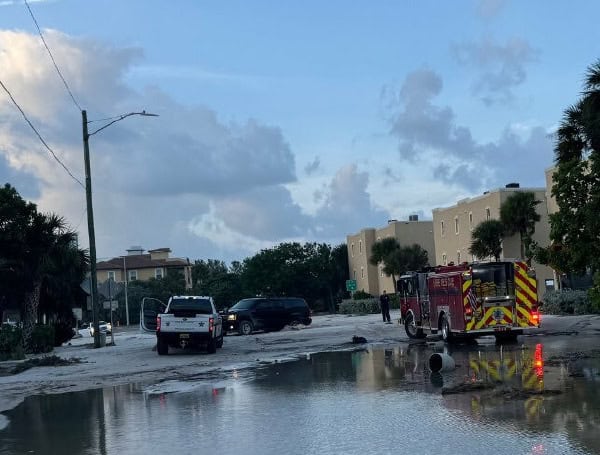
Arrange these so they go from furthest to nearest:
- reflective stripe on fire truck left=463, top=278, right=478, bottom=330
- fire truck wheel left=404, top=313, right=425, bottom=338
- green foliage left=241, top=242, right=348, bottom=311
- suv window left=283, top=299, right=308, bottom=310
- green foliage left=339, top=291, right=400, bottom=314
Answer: green foliage left=241, top=242, right=348, bottom=311
green foliage left=339, top=291, right=400, bottom=314
suv window left=283, top=299, right=308, bottom=310
fire truck wheel left=404, top=313, right=425, bottom=338
reflective stripe on fire truck left=463, top=278, right=478, bottom=330

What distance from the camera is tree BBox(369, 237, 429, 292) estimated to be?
6994 centimetres

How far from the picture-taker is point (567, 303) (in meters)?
35.9

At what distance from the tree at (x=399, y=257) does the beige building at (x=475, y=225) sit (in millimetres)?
1994

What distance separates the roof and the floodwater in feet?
330

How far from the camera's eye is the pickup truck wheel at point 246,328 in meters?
39.5

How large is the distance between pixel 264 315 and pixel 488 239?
64.2 feet

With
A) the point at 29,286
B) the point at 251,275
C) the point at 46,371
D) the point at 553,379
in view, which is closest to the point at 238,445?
the point at 553,379

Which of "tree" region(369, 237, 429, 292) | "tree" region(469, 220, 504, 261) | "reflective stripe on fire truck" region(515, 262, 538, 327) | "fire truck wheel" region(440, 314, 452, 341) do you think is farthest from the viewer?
"tree" region(369, 237, 429, 292)

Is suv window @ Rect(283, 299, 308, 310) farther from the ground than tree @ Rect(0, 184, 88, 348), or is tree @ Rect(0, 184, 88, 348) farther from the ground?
tree @ Rect(0, 184, 88, 348)

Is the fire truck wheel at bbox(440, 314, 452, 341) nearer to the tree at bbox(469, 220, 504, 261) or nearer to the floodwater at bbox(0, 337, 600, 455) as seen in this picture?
the floodwater at bbox(0, 337, 600, 455)

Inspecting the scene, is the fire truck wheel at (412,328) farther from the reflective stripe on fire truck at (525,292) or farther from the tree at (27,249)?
the tree at (27,249)

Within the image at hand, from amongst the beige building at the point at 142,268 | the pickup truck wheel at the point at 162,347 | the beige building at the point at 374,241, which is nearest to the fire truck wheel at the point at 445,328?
the pickup truck wheel at the point at 162,347

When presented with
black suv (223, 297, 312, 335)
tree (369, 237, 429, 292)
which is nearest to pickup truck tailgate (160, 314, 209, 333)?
black suv (223, 297, 312, 335)

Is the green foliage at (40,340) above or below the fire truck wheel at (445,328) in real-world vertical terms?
above
